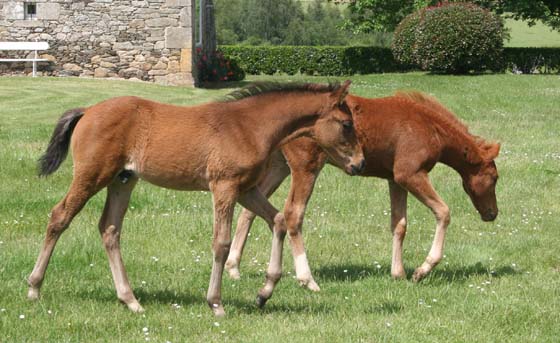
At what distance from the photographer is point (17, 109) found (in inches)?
808

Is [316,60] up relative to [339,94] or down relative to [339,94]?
down

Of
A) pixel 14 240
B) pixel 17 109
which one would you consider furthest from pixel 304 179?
pixel 17 109

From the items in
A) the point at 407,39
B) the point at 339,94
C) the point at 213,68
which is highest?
the point at 339,94

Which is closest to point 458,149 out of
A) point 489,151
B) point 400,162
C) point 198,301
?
point 489,151

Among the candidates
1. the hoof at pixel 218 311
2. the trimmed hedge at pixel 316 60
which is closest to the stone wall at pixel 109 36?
the trimmed hedge at pixel 316 60

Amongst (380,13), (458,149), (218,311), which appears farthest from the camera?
(380,13)

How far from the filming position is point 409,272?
334 inches

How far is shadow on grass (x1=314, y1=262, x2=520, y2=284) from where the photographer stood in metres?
8.14

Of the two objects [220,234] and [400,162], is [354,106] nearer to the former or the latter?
[400,162]

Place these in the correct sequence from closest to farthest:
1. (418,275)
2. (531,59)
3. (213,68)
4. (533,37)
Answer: (418,275) < (213,68) < (531,59) < (533,37)

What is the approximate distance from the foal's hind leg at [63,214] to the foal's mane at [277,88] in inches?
49.6

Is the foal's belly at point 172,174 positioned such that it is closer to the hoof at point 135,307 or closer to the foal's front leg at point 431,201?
the hoof at point 135,307

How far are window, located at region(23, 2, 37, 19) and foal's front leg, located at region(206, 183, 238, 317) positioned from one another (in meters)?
24.0

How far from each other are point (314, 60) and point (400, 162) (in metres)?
32.3
